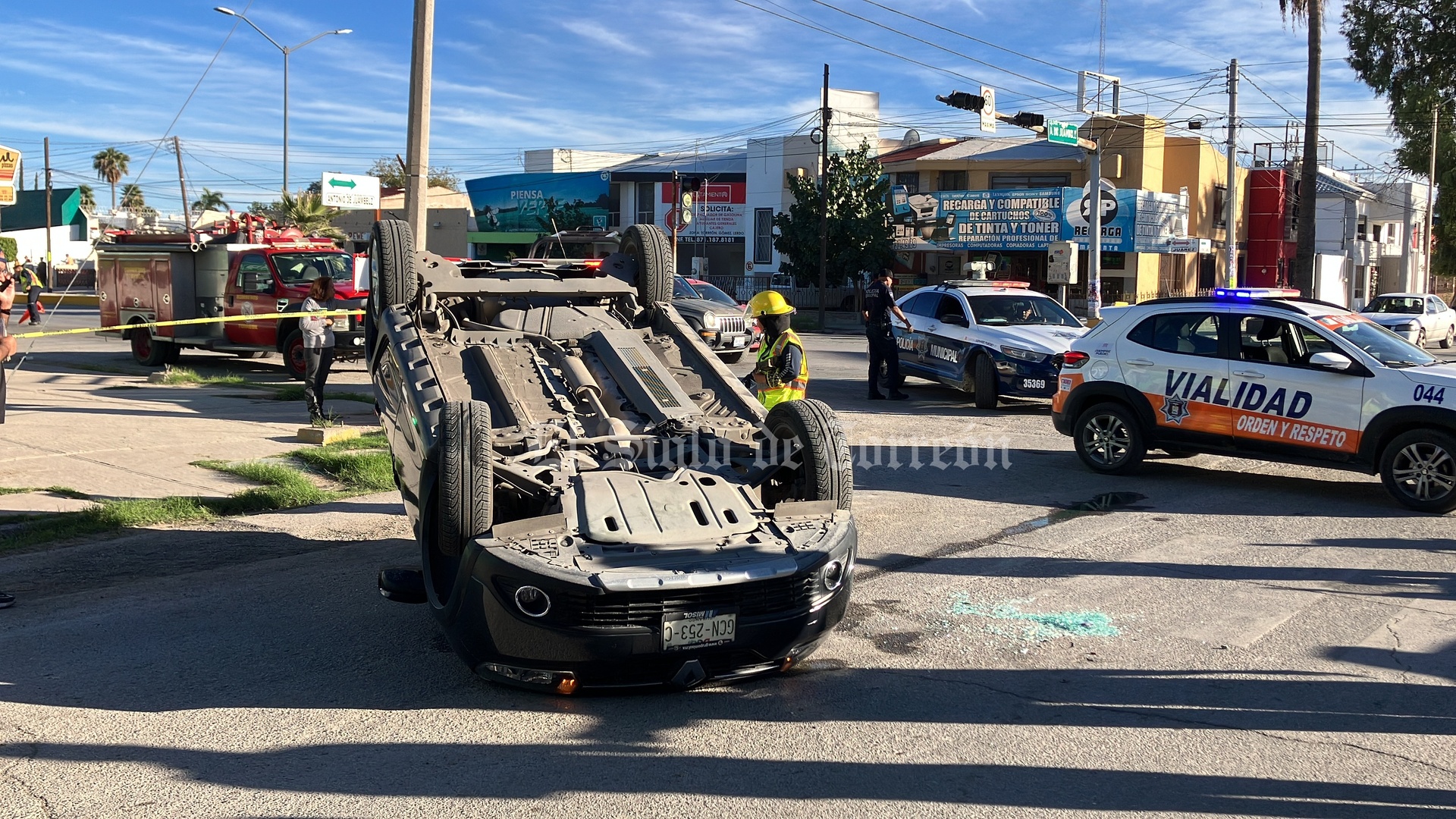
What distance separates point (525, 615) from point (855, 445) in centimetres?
828

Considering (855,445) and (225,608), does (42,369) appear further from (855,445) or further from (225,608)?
(225,608)

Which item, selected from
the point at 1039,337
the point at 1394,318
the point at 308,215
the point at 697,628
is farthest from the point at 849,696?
the point at 308,215

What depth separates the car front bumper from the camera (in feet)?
15.8

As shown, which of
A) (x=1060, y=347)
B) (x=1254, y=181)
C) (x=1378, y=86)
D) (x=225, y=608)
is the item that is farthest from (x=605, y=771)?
(x=1254, y=181)

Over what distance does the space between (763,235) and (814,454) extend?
45753mm

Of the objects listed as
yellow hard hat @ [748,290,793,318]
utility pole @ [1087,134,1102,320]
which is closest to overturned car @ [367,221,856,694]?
yellow hard hat @ [748,290,793,318]

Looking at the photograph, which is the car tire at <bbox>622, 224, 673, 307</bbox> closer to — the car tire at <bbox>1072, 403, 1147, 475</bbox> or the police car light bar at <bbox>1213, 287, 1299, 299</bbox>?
the car tire at <bbox>1072, 403, 1147, 475</bbox>

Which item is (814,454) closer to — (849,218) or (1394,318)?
(1394,318)

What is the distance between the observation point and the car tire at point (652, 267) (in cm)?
827

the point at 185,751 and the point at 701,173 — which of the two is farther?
the point at 701,173

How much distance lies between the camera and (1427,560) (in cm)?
788

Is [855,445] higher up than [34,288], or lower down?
lower down

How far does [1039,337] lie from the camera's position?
15688mm

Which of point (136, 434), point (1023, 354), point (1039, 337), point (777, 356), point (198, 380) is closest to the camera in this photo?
point (777, 356)
